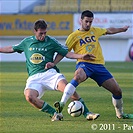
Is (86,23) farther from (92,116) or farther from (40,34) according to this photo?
(92,116)

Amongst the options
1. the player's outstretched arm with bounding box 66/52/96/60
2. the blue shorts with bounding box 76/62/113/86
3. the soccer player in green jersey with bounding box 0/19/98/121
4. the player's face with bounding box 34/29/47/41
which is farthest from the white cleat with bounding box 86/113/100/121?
the player's face with bounding box 34/29/47/41

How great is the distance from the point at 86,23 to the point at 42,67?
124 cm

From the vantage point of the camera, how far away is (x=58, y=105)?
9.98 meters

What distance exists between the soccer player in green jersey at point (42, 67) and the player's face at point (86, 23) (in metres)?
0.68

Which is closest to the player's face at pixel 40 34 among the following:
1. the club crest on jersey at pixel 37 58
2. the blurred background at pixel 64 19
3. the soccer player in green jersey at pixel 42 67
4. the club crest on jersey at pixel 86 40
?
the soccer player in green jersey at pixel 42 67

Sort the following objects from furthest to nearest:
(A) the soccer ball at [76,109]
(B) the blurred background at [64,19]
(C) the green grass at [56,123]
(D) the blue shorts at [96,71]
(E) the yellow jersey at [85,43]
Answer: (B) the blurred background at [64,19], (E) the yellow jersey at [85,43], (D) the blue shorts at [96,71], (A) the soccer ball at [76,109], (C) the green grass at [56,123]

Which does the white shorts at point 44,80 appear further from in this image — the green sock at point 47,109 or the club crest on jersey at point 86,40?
the club crest on jersey at point 86,40

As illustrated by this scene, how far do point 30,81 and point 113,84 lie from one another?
1550mm

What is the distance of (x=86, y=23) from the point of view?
10859 mm

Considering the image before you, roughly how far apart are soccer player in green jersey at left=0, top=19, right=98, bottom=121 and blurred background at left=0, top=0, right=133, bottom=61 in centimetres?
2516

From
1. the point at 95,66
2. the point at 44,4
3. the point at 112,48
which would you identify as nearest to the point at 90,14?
the point at 95,66

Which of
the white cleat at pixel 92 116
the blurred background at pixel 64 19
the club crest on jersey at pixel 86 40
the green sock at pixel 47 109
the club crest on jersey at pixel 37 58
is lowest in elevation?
the blurred background at pixel 64 19

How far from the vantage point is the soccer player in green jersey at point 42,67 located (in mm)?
10156

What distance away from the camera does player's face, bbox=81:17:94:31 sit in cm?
1078
